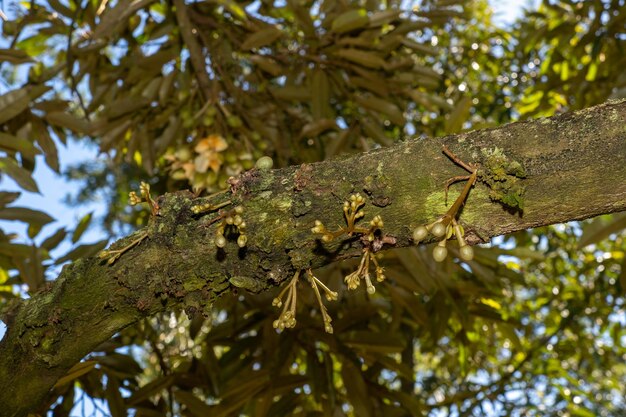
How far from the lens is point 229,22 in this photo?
2.01 meters

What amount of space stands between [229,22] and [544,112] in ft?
3.65

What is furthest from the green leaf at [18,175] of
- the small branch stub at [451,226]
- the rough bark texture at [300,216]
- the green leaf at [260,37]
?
the small branch stub at [451,226]

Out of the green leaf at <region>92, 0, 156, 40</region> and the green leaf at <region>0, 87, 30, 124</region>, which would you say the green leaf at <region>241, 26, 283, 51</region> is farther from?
the green leaf at <region>0, 87, 30, 124</region>

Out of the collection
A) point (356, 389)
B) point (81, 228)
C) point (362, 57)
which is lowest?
point (356, 389)

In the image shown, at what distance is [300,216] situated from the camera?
30.0 inches

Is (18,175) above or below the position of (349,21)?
below

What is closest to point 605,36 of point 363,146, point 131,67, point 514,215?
point 363,146

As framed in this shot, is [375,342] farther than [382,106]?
No

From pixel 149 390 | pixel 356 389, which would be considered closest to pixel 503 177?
pixel 356 389

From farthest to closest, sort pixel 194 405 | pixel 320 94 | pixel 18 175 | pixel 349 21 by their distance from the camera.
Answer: pixel 320 94, pixel 349 21, pixel 18 175, pixel 194 405

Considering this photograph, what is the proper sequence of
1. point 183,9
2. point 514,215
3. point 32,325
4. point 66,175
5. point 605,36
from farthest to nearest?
point 66,175, point 605,36, point 183,9, point 32,325, point 514,215

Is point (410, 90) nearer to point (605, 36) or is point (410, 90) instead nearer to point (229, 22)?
point (229, 22)

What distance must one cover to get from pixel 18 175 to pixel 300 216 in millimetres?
1005

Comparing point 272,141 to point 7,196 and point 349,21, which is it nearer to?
point 349,21
